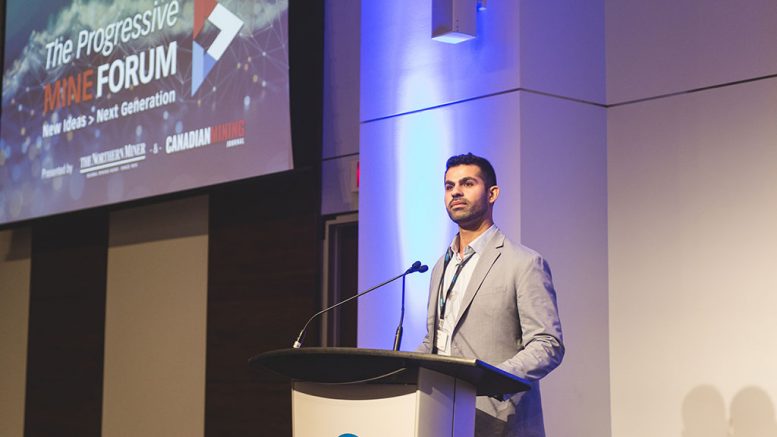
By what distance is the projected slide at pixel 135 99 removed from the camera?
17.2ft

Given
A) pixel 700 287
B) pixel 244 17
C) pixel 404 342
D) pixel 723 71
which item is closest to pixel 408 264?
pixel 404 342

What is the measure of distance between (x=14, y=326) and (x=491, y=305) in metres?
5.51

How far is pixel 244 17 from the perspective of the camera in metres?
5.36

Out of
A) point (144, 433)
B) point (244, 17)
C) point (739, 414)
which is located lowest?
point (144, 433)

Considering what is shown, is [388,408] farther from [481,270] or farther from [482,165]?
[482,165]

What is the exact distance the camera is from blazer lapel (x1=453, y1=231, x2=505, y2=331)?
9.57ft

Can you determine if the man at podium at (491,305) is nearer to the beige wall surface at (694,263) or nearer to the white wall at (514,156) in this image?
the white wall at (514,156)

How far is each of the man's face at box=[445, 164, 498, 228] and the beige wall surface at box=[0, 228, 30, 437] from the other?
5.17 meters

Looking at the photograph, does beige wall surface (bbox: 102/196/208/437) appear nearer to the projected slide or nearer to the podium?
the projected slide

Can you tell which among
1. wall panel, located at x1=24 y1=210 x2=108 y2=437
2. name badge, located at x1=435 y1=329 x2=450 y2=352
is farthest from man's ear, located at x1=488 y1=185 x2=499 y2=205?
wall panel, located at x1=24 y1=210 x2=108 y2=437

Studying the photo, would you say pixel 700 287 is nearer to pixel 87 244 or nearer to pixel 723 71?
pixel 723 71

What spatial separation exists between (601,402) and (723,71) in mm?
1291

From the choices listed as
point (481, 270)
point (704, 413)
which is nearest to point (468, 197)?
point (481, 270)

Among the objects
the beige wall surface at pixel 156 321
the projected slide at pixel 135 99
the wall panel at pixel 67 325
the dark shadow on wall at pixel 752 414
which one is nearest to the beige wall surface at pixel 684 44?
the dark shadow on wall at pixel 752 414
